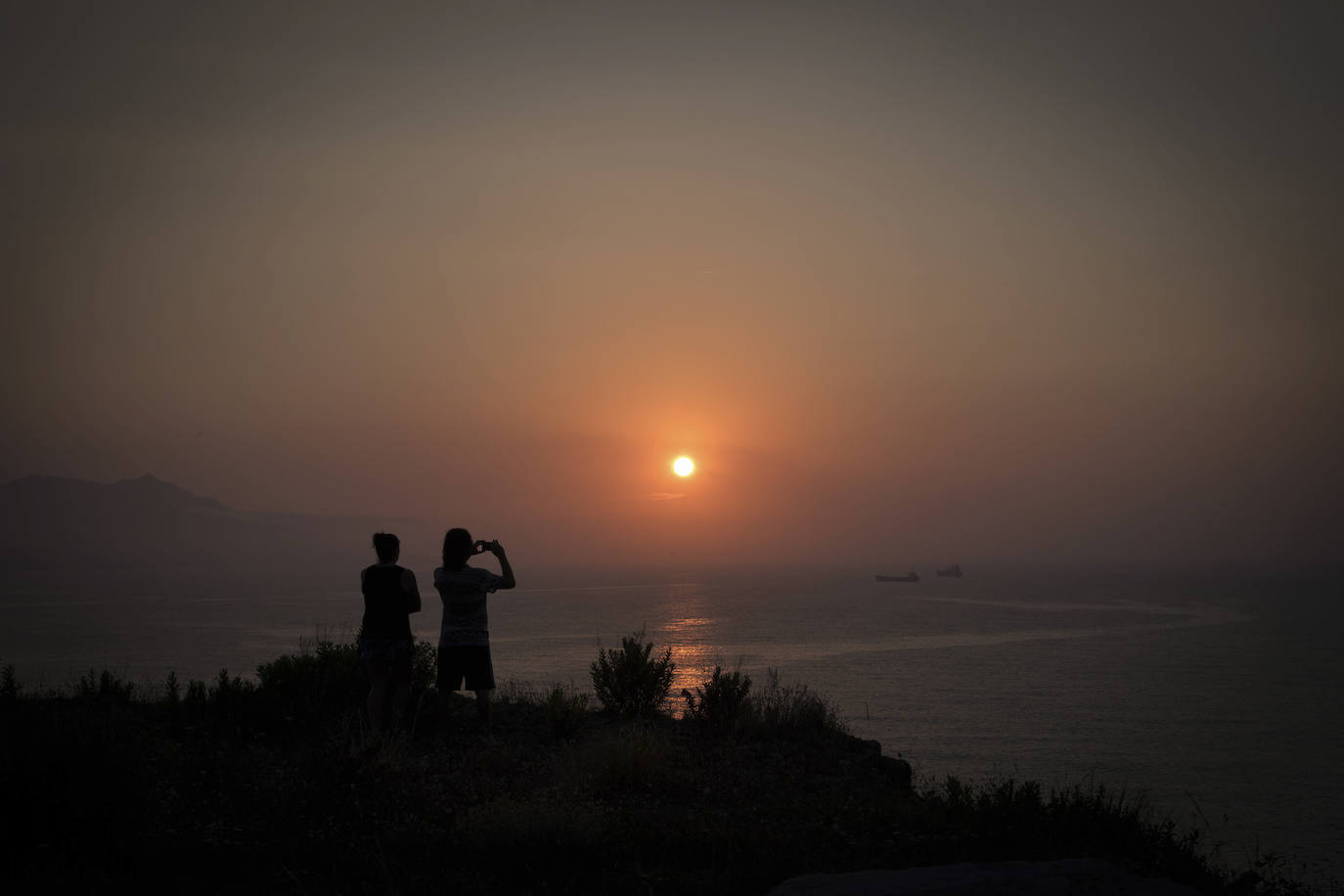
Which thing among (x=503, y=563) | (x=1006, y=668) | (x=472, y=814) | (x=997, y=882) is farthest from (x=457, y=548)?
(x=1006, y=668)

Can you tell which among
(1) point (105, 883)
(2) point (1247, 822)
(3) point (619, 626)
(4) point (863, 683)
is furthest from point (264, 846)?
(3) point (619, 626)

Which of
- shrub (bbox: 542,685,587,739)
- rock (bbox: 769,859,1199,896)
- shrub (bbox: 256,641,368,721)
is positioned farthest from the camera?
shrub (bbox: 542,685,587,739)

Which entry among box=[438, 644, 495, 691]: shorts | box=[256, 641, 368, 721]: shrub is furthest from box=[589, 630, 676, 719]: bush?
box=[256, 641, 368, 721]: shrub

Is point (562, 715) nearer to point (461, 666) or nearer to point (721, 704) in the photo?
point (461, 666)

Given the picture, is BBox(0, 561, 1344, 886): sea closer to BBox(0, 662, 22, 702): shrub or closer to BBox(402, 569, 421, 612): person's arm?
BBox(402, 569, 421, 612): person's arm

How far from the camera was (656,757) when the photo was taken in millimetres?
8758

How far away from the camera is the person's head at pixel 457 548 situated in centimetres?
951

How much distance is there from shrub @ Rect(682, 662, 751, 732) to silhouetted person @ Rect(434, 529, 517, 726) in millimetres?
2515

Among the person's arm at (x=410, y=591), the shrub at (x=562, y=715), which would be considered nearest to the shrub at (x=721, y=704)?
the shrub at (x=562, y=715)

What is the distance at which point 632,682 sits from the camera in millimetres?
12320

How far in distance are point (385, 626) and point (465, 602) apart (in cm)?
86

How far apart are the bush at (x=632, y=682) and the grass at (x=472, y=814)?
6.24 feet

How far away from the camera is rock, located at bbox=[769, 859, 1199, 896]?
195 inches

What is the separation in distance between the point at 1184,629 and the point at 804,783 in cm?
9414
